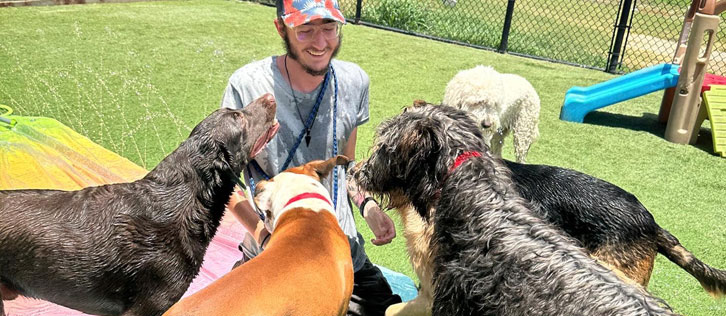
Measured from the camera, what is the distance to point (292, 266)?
2.46 m

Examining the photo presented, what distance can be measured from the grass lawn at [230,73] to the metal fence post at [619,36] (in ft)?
1.98

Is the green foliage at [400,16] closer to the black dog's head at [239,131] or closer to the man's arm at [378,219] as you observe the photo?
the man's arm at [378,219]

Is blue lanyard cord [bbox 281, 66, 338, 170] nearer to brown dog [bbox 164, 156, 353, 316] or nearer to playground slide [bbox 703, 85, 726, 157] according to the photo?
brown dog [bbox 164, 156, 353, 316]

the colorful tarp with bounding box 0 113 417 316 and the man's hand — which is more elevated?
the man's hand

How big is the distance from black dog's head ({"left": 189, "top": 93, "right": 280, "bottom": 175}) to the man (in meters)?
0.19

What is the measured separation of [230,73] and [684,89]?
668 centimetres

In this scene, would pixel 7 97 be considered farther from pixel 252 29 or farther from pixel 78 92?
pixel 252 29

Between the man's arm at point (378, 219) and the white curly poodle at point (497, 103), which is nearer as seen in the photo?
the man's arm at point (378, 219)

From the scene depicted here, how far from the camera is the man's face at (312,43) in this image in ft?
9.96

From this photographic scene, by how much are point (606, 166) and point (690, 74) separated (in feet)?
6.92

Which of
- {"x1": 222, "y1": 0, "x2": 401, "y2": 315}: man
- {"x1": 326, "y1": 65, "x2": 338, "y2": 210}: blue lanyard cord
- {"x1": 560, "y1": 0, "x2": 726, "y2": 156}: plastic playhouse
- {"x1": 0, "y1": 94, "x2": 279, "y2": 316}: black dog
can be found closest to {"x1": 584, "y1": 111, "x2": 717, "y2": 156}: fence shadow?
{"x1": 560, "y1": 0, "x2": 726, "y2": 156}: plastic playhouse

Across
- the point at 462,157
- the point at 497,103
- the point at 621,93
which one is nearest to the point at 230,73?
the point at 497,103

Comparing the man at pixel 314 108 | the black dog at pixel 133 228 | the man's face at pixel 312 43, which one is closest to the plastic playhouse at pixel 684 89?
the man at pixel 314 108

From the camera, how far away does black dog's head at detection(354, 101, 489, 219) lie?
2.77 metres
